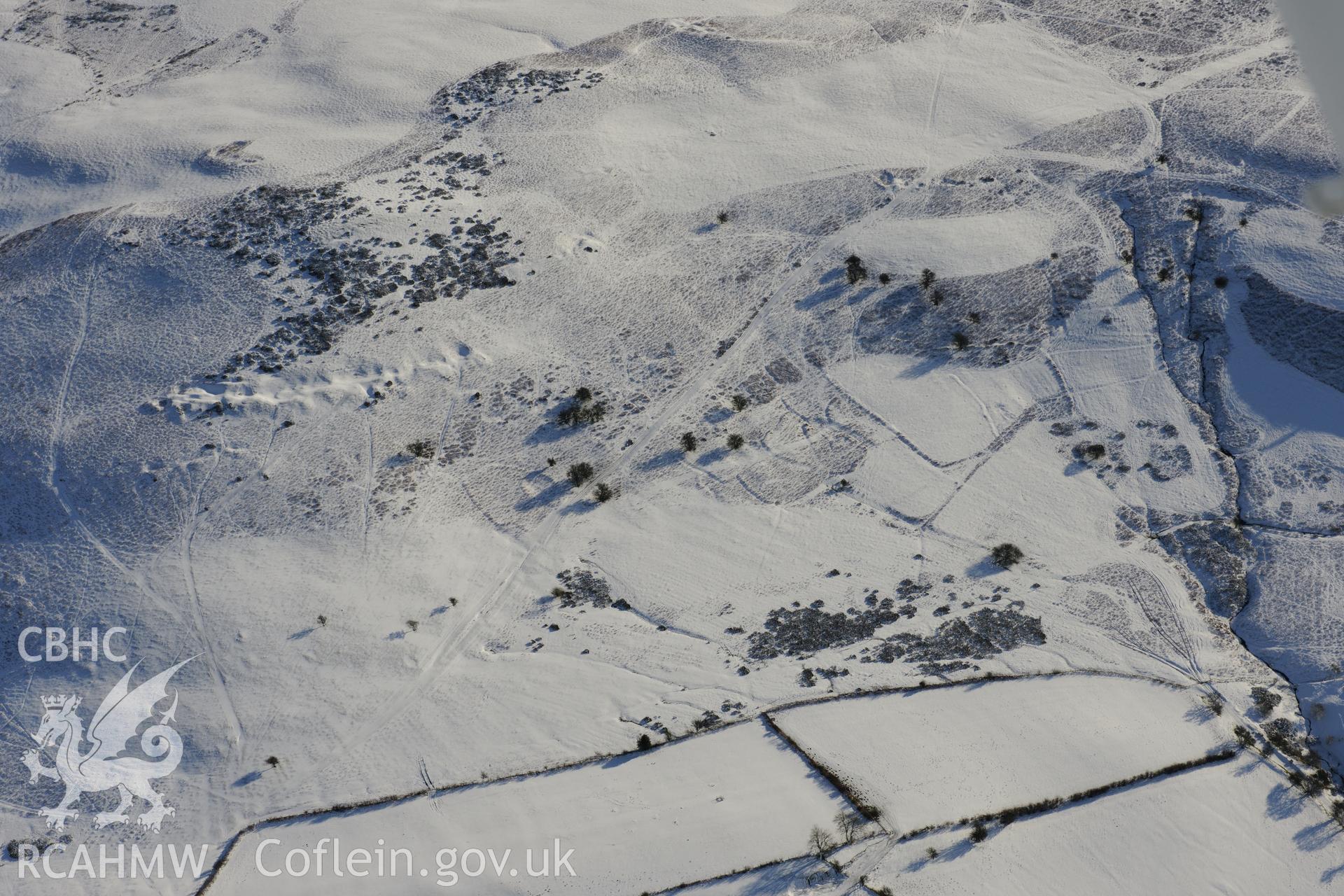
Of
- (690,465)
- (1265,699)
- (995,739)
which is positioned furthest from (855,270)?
(1265,699)

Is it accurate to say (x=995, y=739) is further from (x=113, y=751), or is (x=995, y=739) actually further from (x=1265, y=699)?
(x=113, y=751)

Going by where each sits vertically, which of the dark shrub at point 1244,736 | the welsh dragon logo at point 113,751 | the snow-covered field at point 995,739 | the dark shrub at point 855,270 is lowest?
the welsh dragon logo at point 113,751

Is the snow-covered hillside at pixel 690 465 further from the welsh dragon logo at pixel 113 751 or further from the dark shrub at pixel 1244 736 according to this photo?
the welsh dragon logo at pixel 113 751

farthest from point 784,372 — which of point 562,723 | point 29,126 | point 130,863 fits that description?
point 29,126

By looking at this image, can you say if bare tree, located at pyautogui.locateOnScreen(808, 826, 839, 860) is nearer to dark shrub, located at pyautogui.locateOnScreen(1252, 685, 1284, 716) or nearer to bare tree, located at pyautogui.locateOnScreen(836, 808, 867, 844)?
bare tree, located at pyautogui.locateOnScreen(836, 808, 867, 844)

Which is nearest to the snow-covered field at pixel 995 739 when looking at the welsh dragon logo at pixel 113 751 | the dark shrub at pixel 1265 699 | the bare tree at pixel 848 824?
the bare tree at pixel 848 824
